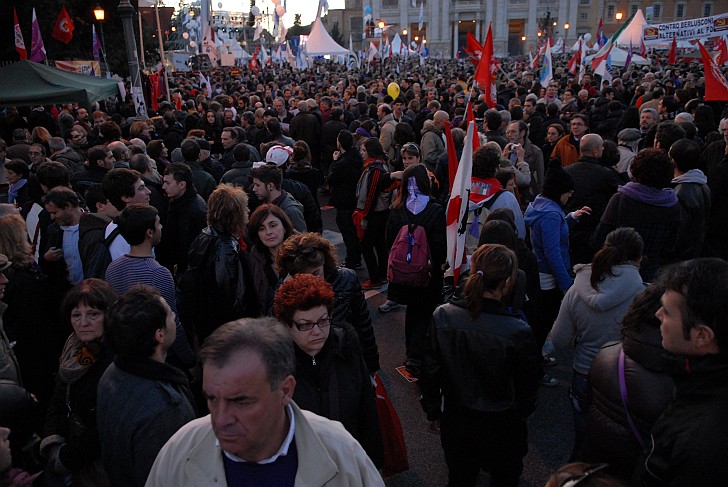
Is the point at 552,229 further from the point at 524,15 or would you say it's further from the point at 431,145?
the point at 524,15

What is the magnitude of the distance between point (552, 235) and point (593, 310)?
46.8 inches

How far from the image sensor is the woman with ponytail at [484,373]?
2762 millimetres

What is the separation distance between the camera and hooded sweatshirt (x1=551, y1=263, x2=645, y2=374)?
10.1 feet

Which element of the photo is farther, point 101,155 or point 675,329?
point 101,155

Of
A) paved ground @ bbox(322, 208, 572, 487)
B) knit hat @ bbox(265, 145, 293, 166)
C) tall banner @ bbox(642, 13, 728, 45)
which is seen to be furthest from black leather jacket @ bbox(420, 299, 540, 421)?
tall banner @ bbox(642, 13, 728, 45)

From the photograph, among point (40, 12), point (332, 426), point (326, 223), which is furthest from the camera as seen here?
point (40, 12)

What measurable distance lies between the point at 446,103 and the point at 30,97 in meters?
8.45

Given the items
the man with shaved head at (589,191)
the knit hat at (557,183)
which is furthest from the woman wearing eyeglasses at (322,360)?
the man with shaved head at (589,191)

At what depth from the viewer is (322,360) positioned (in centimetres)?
258

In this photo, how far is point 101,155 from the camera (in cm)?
602

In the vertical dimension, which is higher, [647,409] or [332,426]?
[332,426]

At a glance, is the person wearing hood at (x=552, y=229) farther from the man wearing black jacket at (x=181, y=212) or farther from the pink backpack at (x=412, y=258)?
the man wearing black jacket at (x=181, y=212)

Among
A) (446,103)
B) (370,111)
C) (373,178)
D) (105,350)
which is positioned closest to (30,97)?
(370,111)

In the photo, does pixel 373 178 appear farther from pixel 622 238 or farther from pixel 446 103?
pixel 446 103
